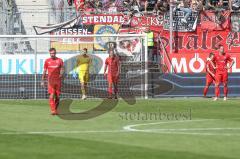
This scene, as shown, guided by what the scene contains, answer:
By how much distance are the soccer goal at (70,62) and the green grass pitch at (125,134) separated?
7.21 metres

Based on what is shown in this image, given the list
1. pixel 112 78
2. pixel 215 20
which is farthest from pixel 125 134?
pixel 215 20

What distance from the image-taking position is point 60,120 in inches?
784

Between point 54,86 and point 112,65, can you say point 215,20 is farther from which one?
point 54,86

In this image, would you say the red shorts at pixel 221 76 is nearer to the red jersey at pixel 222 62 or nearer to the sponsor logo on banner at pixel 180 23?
the red jersey at pixel 222 62

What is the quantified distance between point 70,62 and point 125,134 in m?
16.9

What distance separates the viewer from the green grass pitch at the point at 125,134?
505 inches

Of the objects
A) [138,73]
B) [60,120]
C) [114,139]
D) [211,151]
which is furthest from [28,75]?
[211,151]

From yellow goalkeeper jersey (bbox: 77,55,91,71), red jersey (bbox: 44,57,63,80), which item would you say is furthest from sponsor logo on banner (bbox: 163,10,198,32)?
red jersey (bbox: 44,57,63,80)

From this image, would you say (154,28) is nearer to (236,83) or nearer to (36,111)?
(236,83)

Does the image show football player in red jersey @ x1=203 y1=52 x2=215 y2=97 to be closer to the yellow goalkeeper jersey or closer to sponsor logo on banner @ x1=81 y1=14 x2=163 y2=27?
the yellow goalkeeper jersey

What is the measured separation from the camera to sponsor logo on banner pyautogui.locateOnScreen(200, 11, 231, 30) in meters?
37.0

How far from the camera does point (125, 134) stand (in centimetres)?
1616

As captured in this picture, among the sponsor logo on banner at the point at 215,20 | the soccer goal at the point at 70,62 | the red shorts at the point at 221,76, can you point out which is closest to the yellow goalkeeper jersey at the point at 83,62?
the soccer goal at the point at 70,62

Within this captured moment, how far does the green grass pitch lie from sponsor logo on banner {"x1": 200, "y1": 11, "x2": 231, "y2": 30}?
12.6 m
